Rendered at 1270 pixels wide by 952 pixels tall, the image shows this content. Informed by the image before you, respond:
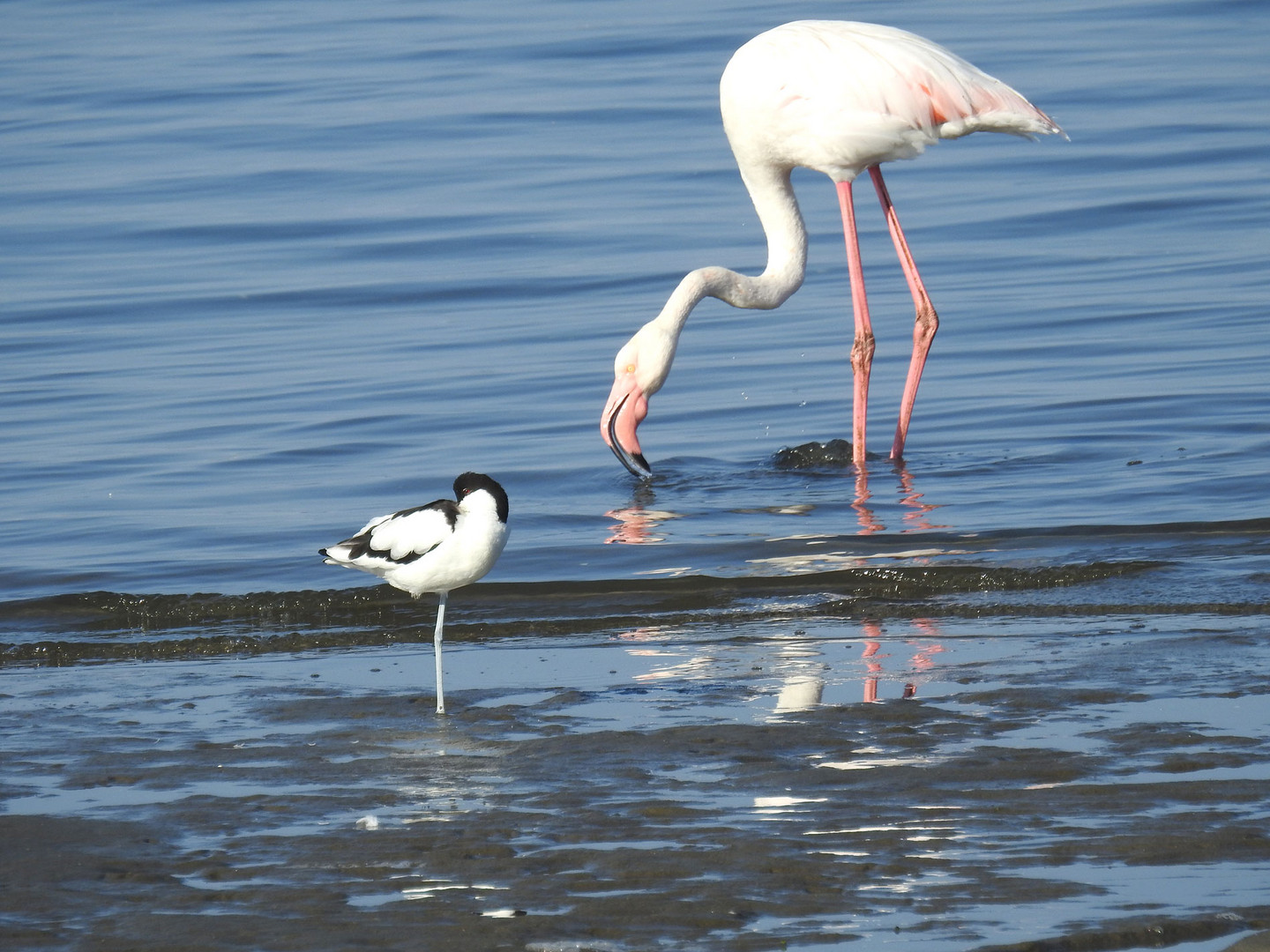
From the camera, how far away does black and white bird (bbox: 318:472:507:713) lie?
5.91 m

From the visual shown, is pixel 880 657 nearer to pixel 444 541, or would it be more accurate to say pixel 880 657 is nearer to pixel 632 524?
pixel 444 541

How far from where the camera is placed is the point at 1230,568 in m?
7.78

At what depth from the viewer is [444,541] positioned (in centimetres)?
594

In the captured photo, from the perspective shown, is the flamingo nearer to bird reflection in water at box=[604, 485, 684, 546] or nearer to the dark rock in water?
the dark rock in water

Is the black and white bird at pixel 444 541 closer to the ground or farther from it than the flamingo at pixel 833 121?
closer to the ground

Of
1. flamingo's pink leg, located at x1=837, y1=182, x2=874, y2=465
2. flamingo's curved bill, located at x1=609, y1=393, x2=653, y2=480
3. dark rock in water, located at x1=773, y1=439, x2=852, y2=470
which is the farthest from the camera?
flamingo's pink leg, located at x1=837, y1=182, x2=874, y2=465

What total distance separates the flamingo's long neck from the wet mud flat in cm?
442

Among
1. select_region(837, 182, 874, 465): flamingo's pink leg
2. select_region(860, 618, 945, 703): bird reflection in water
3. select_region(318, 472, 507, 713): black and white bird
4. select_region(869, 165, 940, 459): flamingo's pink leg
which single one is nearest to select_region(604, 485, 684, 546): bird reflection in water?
select_region(837, 182, 874, 465): flamingo's pink leg

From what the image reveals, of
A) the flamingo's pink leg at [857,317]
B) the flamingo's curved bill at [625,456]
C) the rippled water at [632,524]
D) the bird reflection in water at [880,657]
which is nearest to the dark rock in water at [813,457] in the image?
the flamingo's pink leg at [857,317]

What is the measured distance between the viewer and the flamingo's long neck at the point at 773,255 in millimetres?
11000

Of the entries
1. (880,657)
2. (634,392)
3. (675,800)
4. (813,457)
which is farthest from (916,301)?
(675,800)

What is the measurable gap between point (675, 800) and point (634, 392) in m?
6.00

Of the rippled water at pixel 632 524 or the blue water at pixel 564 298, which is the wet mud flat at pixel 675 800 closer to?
the rippled water at pixel 632 524

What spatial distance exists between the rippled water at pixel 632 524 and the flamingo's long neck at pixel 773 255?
3.04 feet
